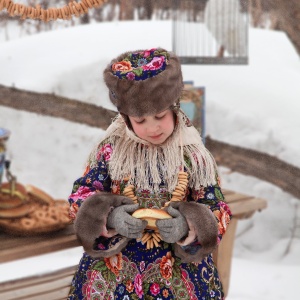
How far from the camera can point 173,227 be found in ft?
3.86

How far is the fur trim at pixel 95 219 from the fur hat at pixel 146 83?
0.19 m

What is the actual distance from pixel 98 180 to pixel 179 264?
255mm

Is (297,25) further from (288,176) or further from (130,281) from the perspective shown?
(130,281)

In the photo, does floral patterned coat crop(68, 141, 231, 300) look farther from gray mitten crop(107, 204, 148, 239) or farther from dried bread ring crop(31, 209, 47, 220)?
dried bread ring crop(31, 209, 47, 220)

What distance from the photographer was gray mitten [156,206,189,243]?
46.3 inches

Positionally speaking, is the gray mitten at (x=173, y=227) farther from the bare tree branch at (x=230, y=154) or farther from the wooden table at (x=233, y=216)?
the bare tree branch at (x=230, y=154)

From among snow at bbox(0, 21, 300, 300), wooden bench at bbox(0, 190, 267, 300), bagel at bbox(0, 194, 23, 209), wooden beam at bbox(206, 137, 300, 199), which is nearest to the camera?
wooden bench at bbox(0, 190, 267, 300)

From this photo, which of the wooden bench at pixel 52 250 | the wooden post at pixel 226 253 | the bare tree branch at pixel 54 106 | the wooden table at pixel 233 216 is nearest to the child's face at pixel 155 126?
the wooden bench at pixel 52 250

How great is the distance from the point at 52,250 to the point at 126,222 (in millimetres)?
560

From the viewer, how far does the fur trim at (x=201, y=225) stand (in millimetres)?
1186

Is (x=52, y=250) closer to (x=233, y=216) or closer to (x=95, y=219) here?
(x=95, y=219)

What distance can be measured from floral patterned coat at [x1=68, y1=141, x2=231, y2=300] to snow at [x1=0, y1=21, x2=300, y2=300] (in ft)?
4.38

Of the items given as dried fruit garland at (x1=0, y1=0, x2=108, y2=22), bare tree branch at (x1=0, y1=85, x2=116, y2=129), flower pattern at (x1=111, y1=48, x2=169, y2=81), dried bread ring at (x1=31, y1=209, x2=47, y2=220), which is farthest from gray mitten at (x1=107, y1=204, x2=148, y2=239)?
bare tree branch at (x1=0, y1=85, x2=116, y2=129)

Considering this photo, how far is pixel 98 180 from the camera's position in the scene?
1291 mm
